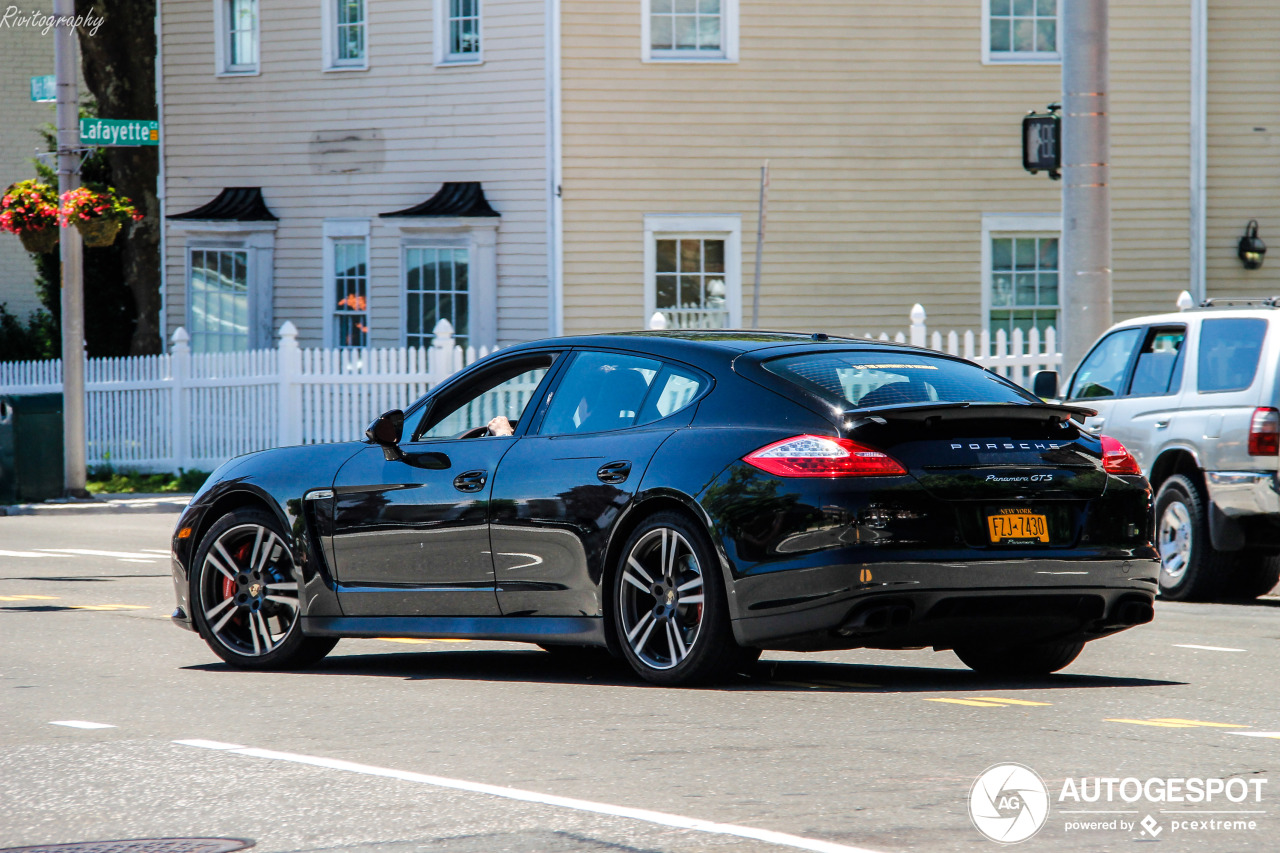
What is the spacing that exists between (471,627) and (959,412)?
2322mm

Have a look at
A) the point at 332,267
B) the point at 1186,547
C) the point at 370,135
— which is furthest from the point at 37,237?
the point at 1186,547

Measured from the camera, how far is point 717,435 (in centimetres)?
757

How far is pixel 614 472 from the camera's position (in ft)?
25.5

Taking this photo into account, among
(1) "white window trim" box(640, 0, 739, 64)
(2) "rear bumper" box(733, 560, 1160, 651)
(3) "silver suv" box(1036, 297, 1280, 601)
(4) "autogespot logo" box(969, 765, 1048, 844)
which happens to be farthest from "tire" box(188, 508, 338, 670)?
(1) "white window trim" box(640, 0, 739, 64)

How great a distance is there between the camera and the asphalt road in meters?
5.18

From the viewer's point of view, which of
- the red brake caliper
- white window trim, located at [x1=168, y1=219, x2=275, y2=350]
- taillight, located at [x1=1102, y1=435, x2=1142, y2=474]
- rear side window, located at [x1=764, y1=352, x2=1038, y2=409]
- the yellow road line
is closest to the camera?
the yellow road line

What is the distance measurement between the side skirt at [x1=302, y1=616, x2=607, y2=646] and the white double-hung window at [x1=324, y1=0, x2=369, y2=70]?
1780 cm

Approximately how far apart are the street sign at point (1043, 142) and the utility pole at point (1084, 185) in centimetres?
25

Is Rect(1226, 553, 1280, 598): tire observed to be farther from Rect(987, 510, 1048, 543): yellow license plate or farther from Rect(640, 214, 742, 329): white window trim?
Rect(640, 214, 742, 329): white window trim

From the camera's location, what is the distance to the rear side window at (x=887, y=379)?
7645mm

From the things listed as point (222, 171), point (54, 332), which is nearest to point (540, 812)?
point (222, 171)

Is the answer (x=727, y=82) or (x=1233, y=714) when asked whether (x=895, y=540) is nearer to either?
(x=1233, y=714)

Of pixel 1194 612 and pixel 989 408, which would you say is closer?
pixel 989 408

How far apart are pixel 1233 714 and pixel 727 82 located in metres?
17.5
